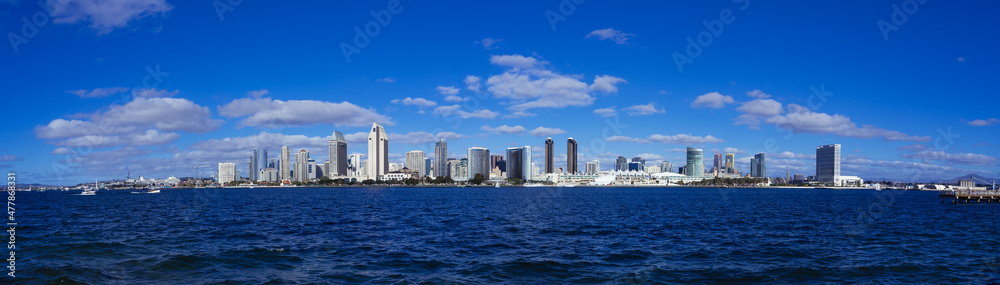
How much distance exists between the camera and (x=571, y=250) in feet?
102

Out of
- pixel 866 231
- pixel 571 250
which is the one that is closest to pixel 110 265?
pixel 571 250

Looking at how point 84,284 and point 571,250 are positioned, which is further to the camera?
point 571,250

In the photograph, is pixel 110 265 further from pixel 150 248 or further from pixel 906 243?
pixel 906 243

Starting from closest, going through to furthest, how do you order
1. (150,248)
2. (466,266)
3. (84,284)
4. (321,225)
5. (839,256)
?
(84,284), (466,266), (839,256), (150,248), (321,225)

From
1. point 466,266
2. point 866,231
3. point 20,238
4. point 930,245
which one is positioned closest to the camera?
point 466,266

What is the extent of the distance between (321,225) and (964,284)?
144 feet

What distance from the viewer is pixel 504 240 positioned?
3659 centimetres

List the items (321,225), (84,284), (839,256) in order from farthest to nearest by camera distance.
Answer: (321,225), (839,256), (84,284)

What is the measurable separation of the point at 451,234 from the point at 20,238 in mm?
30439

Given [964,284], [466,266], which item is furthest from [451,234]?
[964,284]

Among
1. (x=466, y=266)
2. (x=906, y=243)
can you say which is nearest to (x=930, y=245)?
(x=906, y=243)

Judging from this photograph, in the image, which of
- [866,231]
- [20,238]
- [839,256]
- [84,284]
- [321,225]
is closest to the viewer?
[84,284]

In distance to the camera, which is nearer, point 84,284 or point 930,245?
point 84,284

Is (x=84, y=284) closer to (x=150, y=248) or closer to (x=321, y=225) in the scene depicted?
(x=150, y=248)
